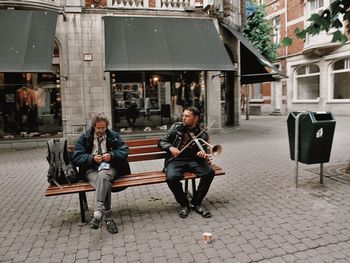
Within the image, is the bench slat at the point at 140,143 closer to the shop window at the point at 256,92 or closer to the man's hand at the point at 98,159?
the man's hand at the point at 98,159

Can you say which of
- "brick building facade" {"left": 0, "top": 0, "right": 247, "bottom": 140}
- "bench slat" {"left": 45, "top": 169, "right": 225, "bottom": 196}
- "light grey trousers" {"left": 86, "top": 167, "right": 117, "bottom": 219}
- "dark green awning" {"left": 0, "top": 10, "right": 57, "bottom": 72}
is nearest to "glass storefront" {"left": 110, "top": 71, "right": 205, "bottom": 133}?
"brick building facade" {"left": 0, "top": 0, "right": 247, "bottom": 140}

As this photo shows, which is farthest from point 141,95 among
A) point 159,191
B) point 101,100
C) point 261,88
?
point 261,88

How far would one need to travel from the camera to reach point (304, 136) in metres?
5.48

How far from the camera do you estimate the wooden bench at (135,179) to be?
4.20 meters

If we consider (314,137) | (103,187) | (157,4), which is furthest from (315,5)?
(103,187)

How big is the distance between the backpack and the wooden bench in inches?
4.0

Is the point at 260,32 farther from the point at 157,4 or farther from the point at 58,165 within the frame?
the point at 58,165

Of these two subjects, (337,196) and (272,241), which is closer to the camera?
(272,241)

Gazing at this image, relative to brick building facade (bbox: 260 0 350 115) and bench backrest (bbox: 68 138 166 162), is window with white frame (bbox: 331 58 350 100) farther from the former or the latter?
bench backrest (bbox: 68 138 166 162)

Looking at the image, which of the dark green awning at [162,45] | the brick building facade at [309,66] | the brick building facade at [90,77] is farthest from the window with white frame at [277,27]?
the dark green awning at [162,45]

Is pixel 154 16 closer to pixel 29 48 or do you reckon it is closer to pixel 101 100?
pixel 101 100

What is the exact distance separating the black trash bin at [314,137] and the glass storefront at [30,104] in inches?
341

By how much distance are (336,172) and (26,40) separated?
892cm

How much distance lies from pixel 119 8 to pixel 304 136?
28.5ft
